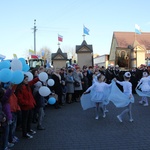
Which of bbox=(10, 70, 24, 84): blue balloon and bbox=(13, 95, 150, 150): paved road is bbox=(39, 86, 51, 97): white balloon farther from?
bbox=(10, 70, 24, 84): blue balloon

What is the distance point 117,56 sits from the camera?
37.0 meters

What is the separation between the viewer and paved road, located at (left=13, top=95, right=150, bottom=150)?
6.76 meters

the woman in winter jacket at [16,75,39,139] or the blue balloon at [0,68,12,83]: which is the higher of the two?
the blue balloon at [0,68,12,83]

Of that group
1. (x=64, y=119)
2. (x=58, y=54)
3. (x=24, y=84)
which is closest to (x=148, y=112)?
(x=64, y=119)

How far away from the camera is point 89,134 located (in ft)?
25.9

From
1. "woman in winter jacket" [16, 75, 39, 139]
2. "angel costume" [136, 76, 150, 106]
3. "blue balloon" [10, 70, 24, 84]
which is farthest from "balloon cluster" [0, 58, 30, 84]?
"angel costume" [136, 76, 150, 106]

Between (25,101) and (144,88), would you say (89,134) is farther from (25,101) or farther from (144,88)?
(144,88)

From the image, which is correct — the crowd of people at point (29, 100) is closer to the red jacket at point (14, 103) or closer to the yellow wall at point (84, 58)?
the red jacket at point (14, 103)

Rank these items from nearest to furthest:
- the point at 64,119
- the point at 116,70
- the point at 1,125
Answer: the point at 1,125, the point at 64,119, the point at 116,70

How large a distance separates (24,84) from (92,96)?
3828mm

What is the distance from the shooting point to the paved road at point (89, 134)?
676 centimetres

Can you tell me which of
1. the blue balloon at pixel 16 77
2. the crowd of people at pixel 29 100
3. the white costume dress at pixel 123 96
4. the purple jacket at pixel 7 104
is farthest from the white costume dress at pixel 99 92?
the purple jacket at pixel 7 104

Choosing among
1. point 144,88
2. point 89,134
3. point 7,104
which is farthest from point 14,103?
point 144,88

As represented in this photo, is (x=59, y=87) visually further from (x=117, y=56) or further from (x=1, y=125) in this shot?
(x=117, y=56)
